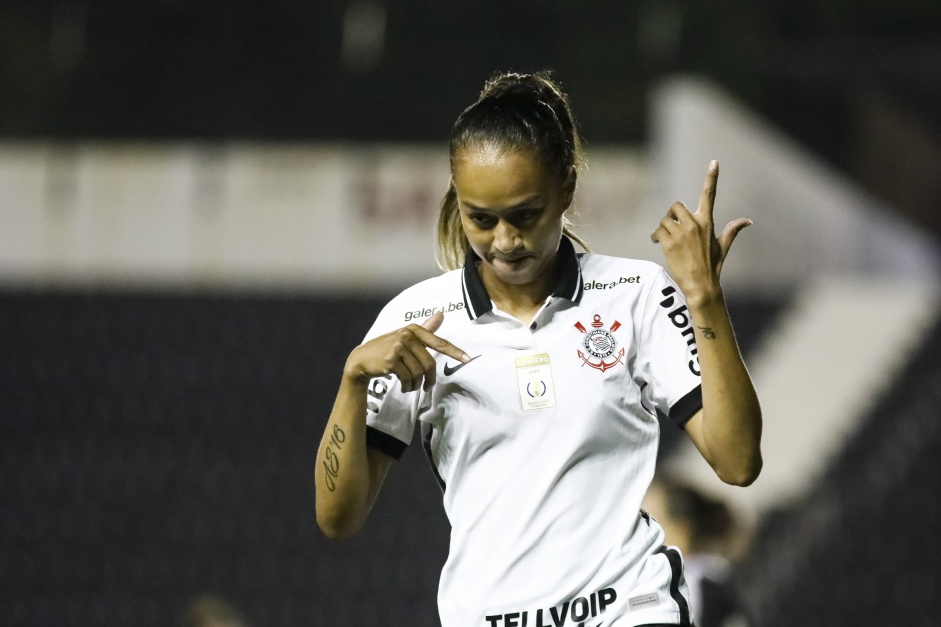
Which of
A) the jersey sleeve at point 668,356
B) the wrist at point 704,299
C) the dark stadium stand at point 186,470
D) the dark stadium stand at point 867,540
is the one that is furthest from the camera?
the dark stadium stand at point 186,470

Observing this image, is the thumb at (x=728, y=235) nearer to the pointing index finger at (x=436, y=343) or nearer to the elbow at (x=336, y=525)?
the pointing index finger at (x=436, y=343)

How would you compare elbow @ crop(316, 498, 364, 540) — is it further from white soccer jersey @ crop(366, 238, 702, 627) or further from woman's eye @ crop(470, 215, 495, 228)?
woman's eye @ crop(470, 215, 495, 228)

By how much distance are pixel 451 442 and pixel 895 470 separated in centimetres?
847

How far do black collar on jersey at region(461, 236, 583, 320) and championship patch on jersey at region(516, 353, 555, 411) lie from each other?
12 centimetres

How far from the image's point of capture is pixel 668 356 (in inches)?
83.1

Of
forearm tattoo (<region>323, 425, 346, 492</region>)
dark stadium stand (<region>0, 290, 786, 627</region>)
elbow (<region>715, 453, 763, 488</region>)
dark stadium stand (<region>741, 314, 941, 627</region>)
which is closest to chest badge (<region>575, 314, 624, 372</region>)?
elbow (<region>715, 453, 763, 488</region>)

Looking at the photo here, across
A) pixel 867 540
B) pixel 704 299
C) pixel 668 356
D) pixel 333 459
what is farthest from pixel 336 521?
pixel 867 540

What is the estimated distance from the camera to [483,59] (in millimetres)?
14438

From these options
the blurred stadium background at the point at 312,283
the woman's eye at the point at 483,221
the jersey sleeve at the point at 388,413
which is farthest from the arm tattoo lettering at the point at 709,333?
the blurred stadium background at the point at 312,283

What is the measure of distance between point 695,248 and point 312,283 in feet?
32.2

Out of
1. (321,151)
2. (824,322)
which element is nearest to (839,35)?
(824,322)

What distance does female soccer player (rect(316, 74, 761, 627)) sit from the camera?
2.01 metres

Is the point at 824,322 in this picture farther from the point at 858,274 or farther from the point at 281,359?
the point at 281,359

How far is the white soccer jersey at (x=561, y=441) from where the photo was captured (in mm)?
2025
